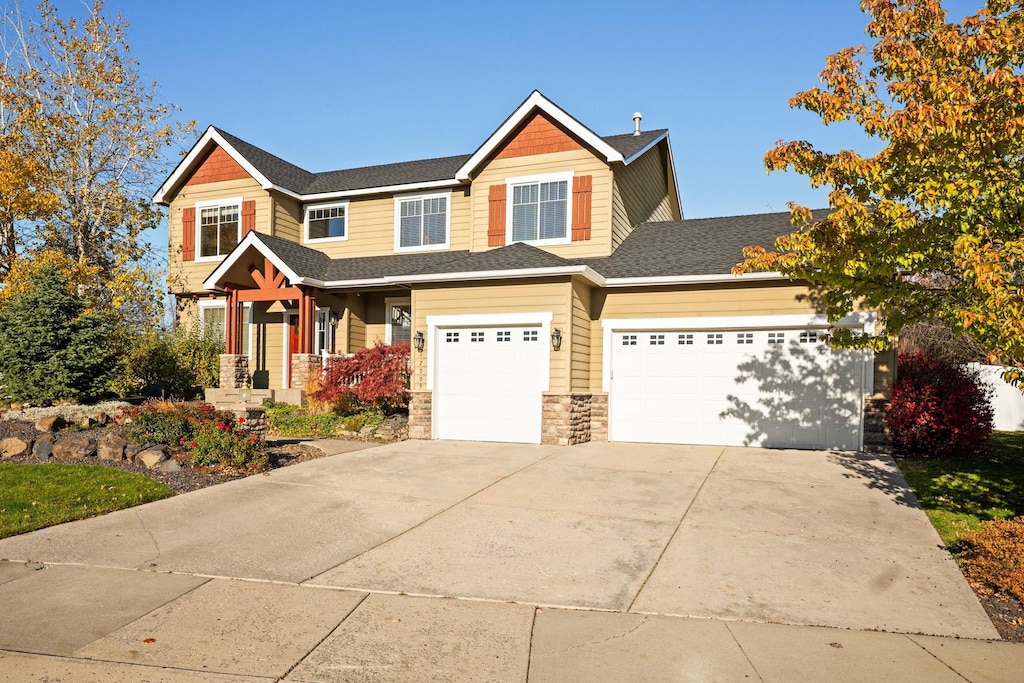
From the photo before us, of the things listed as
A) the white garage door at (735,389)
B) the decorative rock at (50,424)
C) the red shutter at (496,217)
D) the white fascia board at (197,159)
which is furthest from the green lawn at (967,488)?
the white fascia board at (197,159)

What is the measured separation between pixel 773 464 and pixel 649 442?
10.7 feet

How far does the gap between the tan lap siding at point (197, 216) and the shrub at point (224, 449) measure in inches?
444

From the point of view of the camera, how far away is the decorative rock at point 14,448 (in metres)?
11.2

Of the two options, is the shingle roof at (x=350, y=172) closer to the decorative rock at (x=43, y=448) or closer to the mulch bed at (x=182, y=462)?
the mulch bed at (x=182, y=462)

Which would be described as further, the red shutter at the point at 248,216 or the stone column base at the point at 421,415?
the red shutter at the point at 248,216

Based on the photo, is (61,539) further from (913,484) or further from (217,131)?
(217,131)

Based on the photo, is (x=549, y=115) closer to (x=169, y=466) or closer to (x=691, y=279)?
(x=691, y=279)

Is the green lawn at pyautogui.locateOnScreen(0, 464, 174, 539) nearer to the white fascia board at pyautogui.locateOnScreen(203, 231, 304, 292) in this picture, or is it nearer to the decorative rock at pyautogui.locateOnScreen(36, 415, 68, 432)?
the decorative rock at pyautogui.locateOnScreen(36, 415, 68, 432)

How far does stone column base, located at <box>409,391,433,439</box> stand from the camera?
1472 centimetres

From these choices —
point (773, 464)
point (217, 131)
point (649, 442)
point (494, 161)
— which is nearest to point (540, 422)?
point (649, 442)

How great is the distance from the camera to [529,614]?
17.9 ft

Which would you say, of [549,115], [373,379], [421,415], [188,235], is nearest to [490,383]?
[421,415]

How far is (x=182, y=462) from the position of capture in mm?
10586

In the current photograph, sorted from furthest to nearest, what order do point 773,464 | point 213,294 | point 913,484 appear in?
point 213,294 < point 773,464 < point 913,484
